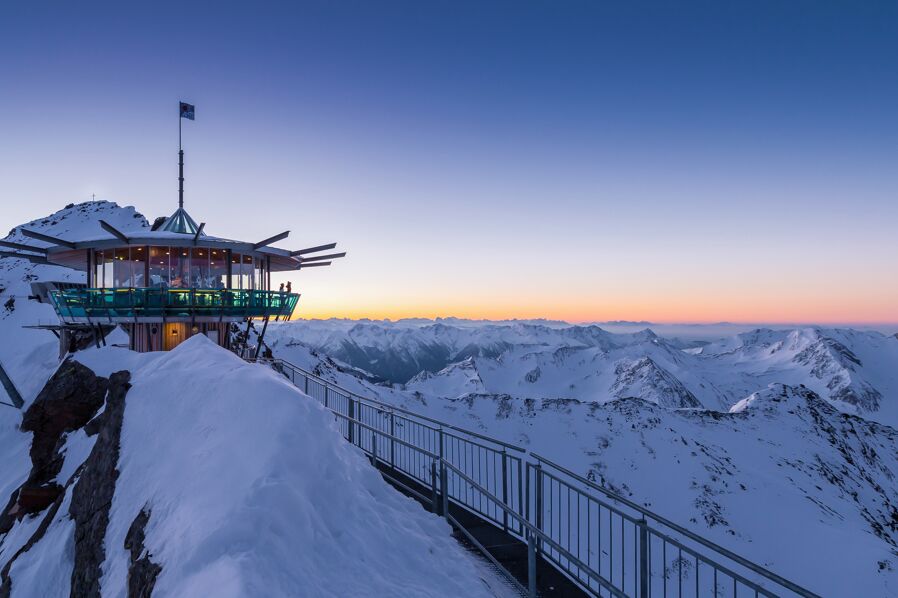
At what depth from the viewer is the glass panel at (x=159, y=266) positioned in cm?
2300

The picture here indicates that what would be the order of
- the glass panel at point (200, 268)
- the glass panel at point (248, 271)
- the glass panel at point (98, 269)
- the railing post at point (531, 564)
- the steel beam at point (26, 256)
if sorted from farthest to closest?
the glass panel at point (248, 271), the steel beam at point (26, 256), the glass panel at point (98, 269), the glass panel at point (200, 268), the railing post at point (531, 564)

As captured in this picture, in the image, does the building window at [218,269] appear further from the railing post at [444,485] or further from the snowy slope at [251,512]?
the railing post at [444,485]

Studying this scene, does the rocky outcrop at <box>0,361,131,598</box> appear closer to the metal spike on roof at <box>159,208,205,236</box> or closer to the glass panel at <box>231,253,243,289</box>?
the glass panel at <box>231,253,243,289</box>

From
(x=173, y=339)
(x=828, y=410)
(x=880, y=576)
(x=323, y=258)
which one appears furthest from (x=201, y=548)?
(x=828, y=410)

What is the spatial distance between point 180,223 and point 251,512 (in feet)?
79.5

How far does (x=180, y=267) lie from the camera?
23.2 metres

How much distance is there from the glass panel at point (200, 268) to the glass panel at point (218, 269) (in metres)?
0.18

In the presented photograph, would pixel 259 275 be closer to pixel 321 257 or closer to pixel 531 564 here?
pixel 321 257

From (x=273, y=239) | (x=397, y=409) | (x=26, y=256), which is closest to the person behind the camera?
(x=397, y=409)

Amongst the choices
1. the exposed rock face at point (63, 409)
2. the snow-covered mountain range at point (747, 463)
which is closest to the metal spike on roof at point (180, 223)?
the exposed rock face at point (63, 409)

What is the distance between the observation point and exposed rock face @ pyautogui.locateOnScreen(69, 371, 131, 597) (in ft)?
30.9

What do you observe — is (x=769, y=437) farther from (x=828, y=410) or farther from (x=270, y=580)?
(x=270, y=580)

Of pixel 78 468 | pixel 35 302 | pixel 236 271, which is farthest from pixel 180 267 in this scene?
pixel 35 302

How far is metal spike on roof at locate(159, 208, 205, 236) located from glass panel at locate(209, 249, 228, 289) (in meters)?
3.21
